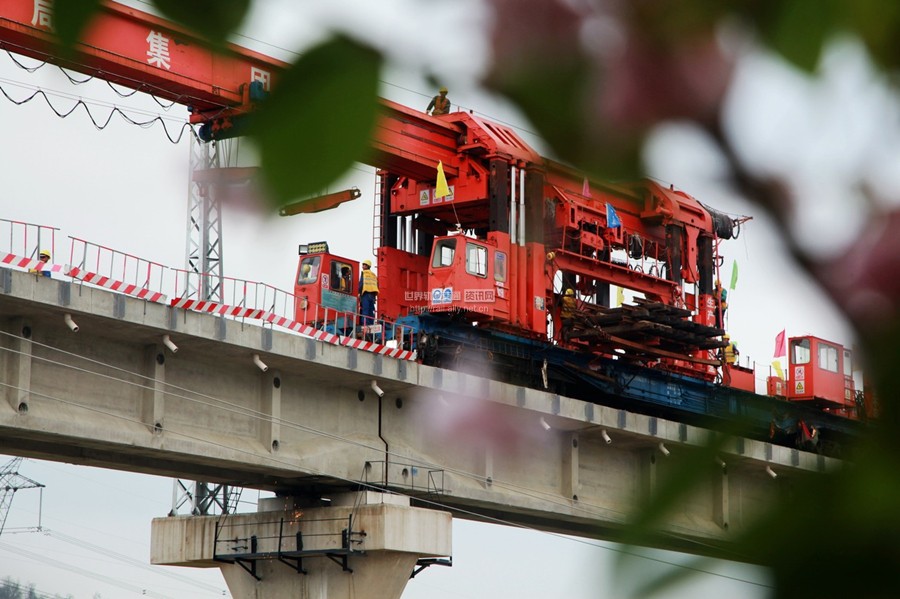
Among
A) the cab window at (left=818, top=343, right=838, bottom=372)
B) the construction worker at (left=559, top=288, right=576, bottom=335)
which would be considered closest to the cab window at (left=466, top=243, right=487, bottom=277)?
the construction worker at (left=559, top=288, right=576, bottom=335)

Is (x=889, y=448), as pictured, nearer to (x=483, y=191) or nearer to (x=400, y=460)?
(x=400, y=460)

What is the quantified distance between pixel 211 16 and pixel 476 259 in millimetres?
21294

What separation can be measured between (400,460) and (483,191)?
5413mm

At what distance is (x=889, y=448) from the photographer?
0.90 meters

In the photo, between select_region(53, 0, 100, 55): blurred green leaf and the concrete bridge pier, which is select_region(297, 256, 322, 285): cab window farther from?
select_region(53, 0, 100, 55): blurred green leaf

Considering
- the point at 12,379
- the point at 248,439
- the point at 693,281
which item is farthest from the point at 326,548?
the point at 693,281

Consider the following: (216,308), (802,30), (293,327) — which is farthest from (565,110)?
(293,327)

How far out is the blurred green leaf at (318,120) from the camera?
88 cm

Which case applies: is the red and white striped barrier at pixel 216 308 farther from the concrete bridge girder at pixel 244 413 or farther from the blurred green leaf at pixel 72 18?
the blurred green leaf at pixel 72 18

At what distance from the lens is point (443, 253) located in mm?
22219

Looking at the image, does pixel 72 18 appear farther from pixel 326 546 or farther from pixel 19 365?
pixel 326 546

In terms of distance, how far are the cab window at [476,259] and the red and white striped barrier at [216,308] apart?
4.35 metres

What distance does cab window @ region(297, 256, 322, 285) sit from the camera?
2338 cm

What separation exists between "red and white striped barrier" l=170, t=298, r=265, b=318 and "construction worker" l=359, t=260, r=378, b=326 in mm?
4036
